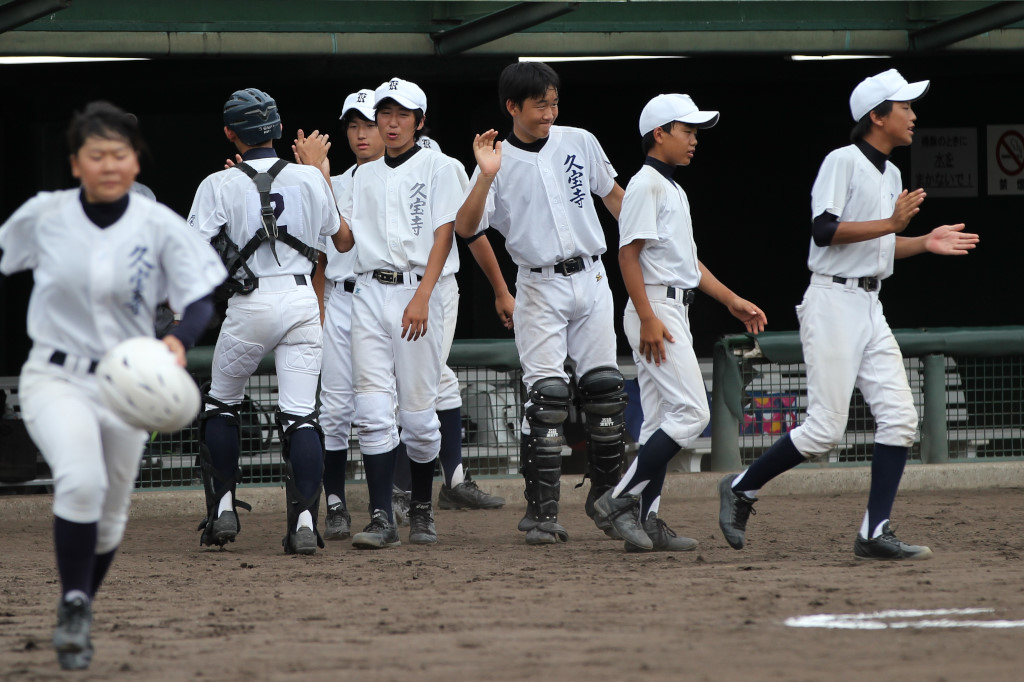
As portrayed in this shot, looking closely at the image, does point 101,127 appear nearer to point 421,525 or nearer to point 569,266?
point 569,266

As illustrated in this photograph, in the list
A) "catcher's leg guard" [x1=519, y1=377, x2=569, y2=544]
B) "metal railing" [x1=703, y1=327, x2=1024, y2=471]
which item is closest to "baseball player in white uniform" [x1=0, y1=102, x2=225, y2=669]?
"catcher's leg guard" [x1=519, y1=377, x2=569, y2=544]

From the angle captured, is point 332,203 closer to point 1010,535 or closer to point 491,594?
point 491,594

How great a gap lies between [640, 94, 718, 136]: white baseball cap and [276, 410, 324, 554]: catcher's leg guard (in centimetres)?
186

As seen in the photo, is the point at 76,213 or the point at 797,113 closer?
the point at 76,213

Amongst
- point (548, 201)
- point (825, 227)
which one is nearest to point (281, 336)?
point (548, 201)

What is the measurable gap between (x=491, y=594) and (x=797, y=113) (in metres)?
7.73

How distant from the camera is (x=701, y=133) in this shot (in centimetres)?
1161

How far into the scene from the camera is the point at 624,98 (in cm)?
1134

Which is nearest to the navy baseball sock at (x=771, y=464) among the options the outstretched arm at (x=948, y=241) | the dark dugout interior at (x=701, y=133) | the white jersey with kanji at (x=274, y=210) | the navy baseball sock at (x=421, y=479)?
the outstretched arm at (x=948, y=241)

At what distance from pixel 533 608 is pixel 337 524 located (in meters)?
2.17

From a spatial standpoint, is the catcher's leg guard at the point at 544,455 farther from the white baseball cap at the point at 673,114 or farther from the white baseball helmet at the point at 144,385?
the white baseball helmet at the point at 144,385

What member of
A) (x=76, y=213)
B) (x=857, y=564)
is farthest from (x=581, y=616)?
(x=76, y=213)

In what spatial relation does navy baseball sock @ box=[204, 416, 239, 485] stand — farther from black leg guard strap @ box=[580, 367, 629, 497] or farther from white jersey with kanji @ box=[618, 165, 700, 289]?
white jersey with kanji @ box=[618, 165, 700, 289]

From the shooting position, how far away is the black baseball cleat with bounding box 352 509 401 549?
599cm
